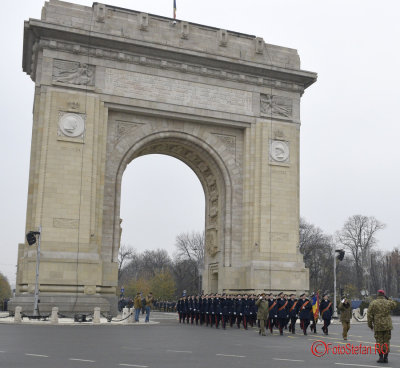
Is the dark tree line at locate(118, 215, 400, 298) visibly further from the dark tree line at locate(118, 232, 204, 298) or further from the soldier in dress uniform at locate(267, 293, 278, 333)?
the soldier in dress uniform at locate(267, 293, 278, 333)

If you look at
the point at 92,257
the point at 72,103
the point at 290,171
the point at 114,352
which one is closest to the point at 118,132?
the point at 72,103

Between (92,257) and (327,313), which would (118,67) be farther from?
(327,313)

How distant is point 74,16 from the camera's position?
28.0 metres

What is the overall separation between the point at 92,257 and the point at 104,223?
2.27 meters

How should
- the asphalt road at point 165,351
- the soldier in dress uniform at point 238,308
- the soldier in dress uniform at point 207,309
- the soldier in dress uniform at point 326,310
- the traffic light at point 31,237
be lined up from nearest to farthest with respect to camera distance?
1. the asphalt road at point 165,351
2. the soldier in dress uniform at point 326,310
3. the soldier in dress uniform at point 238,308
4. the soldier in dress uniform at point 207,309
5. the traffic light at point 31,237

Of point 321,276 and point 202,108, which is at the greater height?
point 202,108

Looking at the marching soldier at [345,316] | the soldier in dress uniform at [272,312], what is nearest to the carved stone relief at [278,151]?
the soldier in dress uniform at [272,312]

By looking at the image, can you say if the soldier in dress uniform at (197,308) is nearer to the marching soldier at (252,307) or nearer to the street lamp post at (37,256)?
the marching soldier at (252,307)

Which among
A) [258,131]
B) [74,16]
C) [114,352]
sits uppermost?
[74,16]

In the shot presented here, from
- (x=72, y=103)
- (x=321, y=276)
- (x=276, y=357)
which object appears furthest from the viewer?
(x=321, y=276)

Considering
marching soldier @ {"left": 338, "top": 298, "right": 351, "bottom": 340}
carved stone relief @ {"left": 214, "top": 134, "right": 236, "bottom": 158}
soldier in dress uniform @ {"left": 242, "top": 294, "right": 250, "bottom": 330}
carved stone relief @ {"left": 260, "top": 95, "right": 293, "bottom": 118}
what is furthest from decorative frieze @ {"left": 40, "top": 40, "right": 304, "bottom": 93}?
marching soldier @ {"left": 338, "top": 298, "right": 351, "bottom": 340}

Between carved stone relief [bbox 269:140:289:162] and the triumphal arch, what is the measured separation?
0.06m

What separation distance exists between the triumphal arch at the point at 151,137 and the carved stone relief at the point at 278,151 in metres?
0.06

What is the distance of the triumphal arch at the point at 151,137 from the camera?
1032 inches
